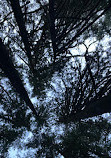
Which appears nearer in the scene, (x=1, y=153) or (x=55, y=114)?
(x=1, y=153)

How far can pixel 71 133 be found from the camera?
11.3ft

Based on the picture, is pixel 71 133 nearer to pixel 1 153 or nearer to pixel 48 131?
pixel 48 131

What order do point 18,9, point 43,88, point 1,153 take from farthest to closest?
point 43,88, point 1,153, point 18,9

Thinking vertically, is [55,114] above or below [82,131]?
above

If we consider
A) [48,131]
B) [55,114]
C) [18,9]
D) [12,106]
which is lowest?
[48,131]

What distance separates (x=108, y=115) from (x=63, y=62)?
2395 millimetres

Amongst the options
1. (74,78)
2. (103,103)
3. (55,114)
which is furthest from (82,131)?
(103,103)

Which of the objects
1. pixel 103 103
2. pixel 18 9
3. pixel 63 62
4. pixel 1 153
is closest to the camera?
pixel 103 103

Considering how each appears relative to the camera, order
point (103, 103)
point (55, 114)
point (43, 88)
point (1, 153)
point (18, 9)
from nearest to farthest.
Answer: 1. point (103, 103)
2. point (18, 9)
3. point (1, 153)
4. point (55, 114)
5. point (43, 88)

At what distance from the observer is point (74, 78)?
418 cm

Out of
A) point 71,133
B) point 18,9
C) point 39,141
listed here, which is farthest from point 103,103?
point 39,141

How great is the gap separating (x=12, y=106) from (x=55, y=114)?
145 cm

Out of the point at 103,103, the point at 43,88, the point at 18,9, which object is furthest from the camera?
the point at 43,88

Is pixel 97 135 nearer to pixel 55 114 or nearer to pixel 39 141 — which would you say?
pixel 55 114
